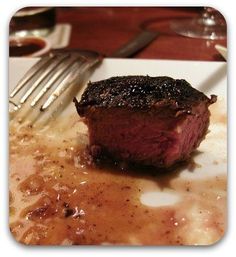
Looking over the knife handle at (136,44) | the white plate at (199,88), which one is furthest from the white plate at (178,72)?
the knife handle at (136,44)

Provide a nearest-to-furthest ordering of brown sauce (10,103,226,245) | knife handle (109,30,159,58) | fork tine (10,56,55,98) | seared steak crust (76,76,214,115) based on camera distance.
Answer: brown sauce (10,103,226,245) < seared steak crust (76,76,214,115) < fork tine (10,56,55,98) < knife handle (109,30,159,58)

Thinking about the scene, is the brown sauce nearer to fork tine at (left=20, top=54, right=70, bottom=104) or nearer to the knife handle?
fork tine at (left=20, top=54, right=70, bottom=104)

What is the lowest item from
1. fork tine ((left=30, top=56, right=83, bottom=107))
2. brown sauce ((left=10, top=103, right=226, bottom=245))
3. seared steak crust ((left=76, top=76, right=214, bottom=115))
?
brown sauce ((left=10, top=103, right=226, bottom=245))

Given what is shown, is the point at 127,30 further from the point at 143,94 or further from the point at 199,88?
the point at 143,94

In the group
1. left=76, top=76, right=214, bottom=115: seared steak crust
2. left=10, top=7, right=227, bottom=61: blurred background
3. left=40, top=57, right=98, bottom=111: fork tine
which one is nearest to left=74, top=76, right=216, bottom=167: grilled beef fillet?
left=76, top=76, right=214, bottom=115: seared steak crust

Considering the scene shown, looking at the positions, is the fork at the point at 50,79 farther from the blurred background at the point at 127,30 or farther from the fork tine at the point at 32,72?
the blurred background at the point at 127,30
